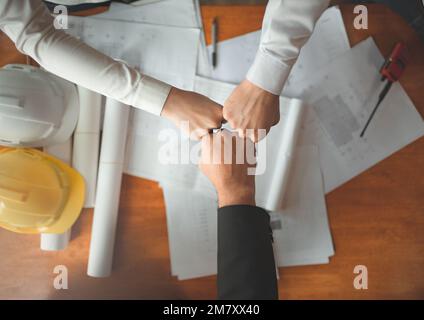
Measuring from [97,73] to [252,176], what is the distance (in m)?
0.30

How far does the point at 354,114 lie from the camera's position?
28.2 inches

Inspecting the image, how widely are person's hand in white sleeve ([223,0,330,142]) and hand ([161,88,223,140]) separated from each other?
23 millimetres

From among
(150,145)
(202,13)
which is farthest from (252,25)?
(150,145)

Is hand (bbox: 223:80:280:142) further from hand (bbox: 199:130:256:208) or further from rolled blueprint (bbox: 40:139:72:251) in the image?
rolled blueprint (bbox: 40:139:72:251)

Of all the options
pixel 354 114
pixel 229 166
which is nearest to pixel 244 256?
pixel 229 166

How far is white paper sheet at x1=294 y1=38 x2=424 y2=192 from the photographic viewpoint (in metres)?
0.71

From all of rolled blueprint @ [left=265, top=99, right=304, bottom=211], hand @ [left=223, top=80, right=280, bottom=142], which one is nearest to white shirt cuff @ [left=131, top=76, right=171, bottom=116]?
hand @ [left=223, top=80, right=280, bottom=142]

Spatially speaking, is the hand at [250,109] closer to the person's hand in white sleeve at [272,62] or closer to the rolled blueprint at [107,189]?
the person's hand in white sleeve at [272,62]

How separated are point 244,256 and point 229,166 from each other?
148 mm

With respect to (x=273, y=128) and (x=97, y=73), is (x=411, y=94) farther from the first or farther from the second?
(x=97, y=73)

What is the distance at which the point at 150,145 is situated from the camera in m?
0.70

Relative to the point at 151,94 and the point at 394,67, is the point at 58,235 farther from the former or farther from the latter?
the point at 394,67

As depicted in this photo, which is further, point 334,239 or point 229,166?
point 334,239

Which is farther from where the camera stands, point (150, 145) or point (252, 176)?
point (150, 145)
